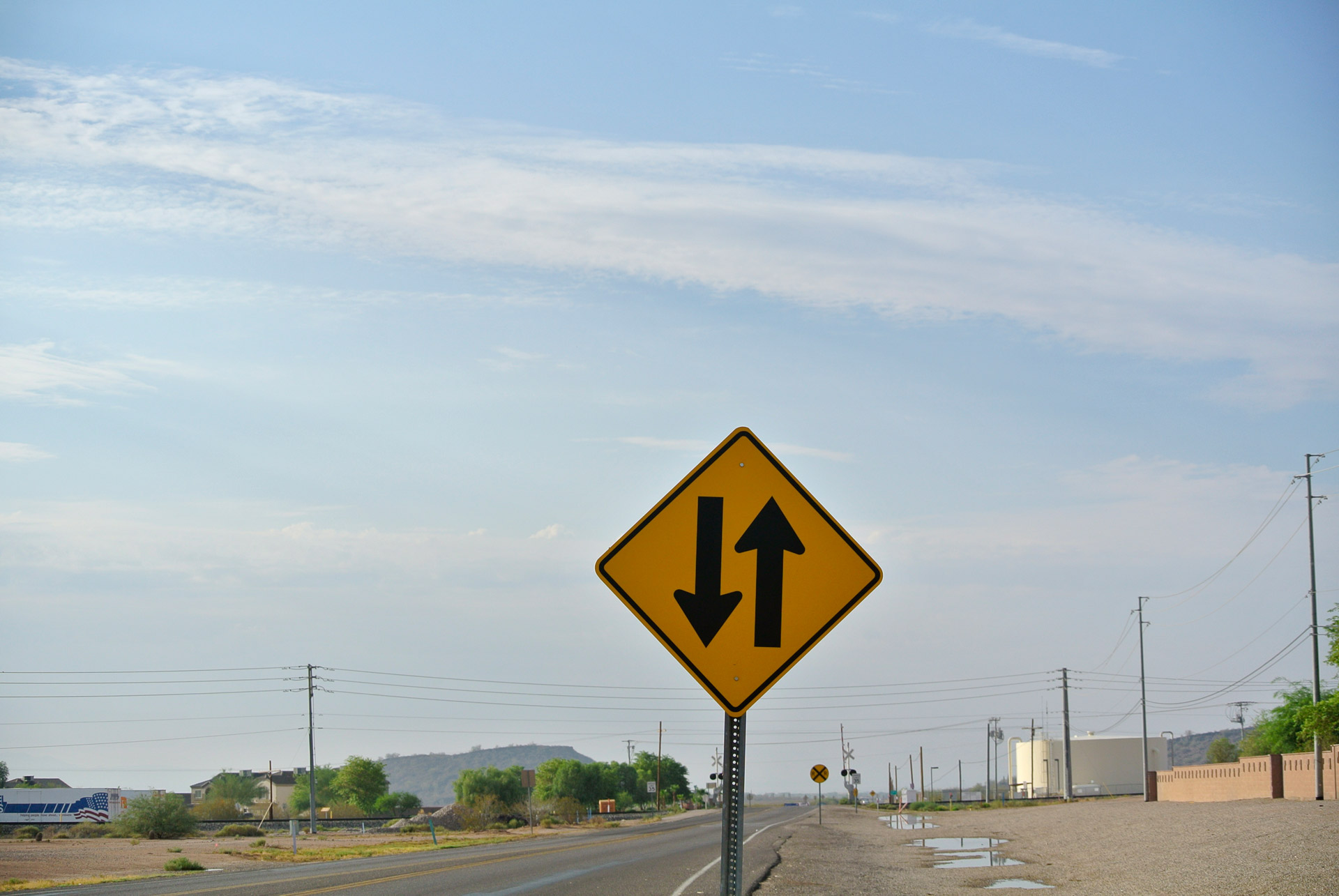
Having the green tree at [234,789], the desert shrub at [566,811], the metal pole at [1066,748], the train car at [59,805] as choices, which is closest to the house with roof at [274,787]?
the green tree at [234,789]

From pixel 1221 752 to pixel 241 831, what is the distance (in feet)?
383

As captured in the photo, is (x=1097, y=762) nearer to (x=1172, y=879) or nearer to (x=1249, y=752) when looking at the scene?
(x=1249, y=752)

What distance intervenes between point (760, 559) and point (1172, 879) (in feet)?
67.4

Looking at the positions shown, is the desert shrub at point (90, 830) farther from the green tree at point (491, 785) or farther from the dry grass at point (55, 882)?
the green tree at point (491, 785)

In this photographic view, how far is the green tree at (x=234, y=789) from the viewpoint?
477 feet

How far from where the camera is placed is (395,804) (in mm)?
136125

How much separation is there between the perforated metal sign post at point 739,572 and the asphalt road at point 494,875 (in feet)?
52.8

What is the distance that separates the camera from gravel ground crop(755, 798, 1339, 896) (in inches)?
799

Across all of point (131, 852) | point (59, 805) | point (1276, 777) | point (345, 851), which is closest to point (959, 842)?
point (1276, 777)

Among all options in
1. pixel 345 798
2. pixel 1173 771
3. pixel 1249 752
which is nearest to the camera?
pixel 1173 771

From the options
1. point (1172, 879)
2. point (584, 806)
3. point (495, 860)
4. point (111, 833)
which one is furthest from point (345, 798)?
point (1172, 879)

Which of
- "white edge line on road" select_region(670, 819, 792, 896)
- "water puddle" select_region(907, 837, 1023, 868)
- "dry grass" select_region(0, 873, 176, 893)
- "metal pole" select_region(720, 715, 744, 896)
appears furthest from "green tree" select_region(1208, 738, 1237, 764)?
"metal pole" select_region(720, 715, 744, 896)

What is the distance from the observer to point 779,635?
16.1ft

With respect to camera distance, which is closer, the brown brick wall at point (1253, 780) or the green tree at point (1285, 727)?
the brown brick wall at point (1253, 780)
